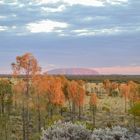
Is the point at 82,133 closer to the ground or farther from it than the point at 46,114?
farther from it

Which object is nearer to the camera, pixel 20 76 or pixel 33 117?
pixel 20 76

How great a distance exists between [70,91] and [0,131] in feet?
107

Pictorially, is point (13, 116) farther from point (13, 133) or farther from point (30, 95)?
point (30, 95)

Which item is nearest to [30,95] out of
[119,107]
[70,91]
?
[70,91]

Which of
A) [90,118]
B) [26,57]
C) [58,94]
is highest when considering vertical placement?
[26,57]

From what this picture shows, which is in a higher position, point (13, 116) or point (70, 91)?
point (70, 91)

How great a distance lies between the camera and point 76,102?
84438 mm

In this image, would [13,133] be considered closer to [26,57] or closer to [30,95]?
[30,95]

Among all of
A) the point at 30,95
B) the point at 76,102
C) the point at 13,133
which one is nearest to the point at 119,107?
the point at 76,102

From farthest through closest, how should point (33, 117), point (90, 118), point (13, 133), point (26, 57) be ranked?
point (90, 118), point (33, 117), point (13, 133), point (26, 57)

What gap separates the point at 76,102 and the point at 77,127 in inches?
2847

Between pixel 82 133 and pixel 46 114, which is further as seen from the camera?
pixel 46 114

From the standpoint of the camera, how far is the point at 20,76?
54.2 m

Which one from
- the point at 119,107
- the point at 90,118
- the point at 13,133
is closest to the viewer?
the point at 13,133
